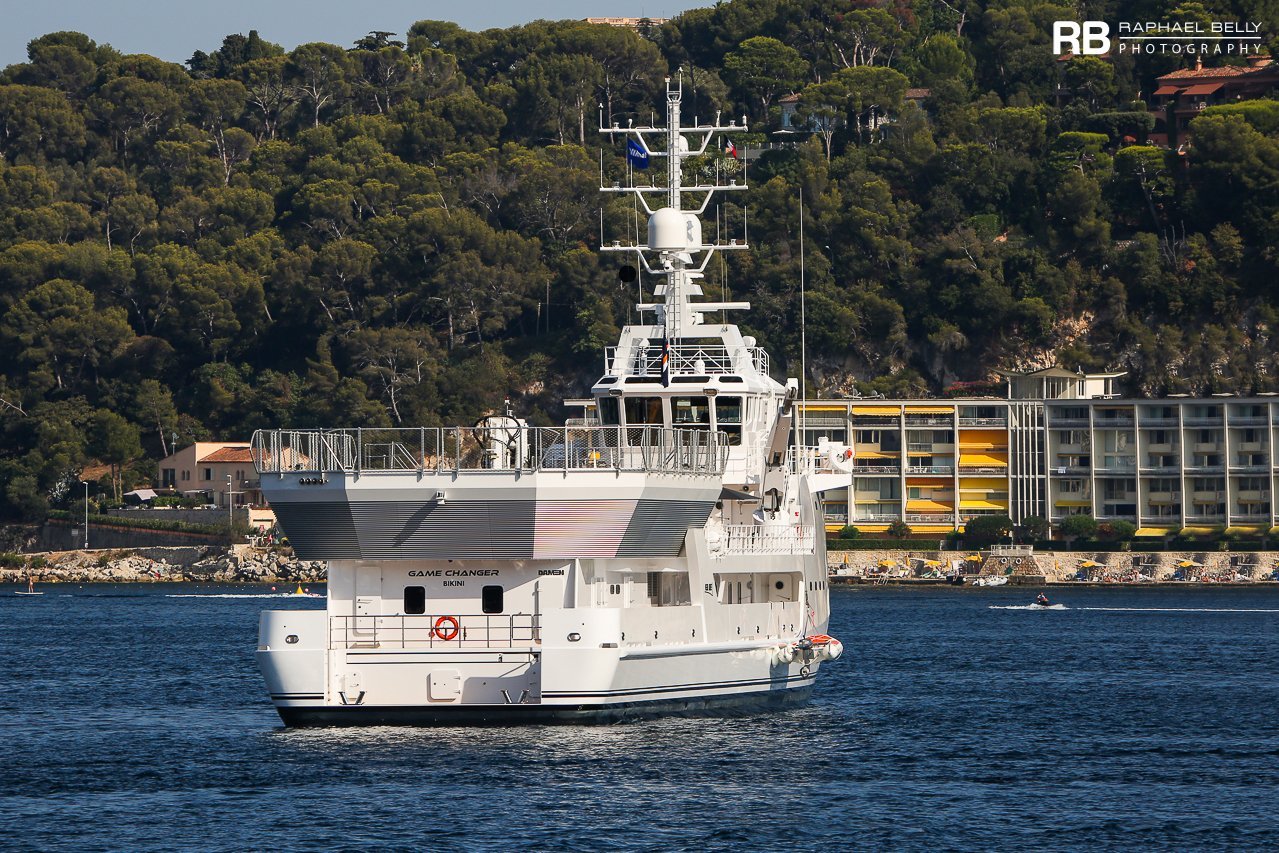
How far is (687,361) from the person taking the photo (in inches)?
1898

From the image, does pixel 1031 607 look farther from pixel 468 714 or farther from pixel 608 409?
pixel 468 714

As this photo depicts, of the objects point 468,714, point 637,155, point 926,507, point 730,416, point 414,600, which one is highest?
point 637,155

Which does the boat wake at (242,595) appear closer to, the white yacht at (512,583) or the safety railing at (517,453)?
the white yacht at (512,583)

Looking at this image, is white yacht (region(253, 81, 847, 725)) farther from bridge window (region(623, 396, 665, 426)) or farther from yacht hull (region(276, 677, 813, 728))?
bridge window (region(623, 396, 665, 426))

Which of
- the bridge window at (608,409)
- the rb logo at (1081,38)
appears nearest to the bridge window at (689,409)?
the bridge window at (608,409)

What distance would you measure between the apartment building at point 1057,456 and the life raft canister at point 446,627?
9785cm

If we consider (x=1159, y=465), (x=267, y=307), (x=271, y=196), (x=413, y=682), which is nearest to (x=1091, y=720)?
(x=413, y=682)

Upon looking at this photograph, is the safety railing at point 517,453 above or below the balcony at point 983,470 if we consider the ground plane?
above

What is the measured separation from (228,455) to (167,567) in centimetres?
1111

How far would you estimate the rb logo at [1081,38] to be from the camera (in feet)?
575

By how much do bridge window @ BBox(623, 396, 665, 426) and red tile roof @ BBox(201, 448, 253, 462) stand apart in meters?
108

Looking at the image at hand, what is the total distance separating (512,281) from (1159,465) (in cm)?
4944

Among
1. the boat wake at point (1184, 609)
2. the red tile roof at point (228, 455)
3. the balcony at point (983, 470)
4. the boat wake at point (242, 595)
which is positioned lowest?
the boat wake at point (242, 595)

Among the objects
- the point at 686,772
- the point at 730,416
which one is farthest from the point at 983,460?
the point at 686,772
